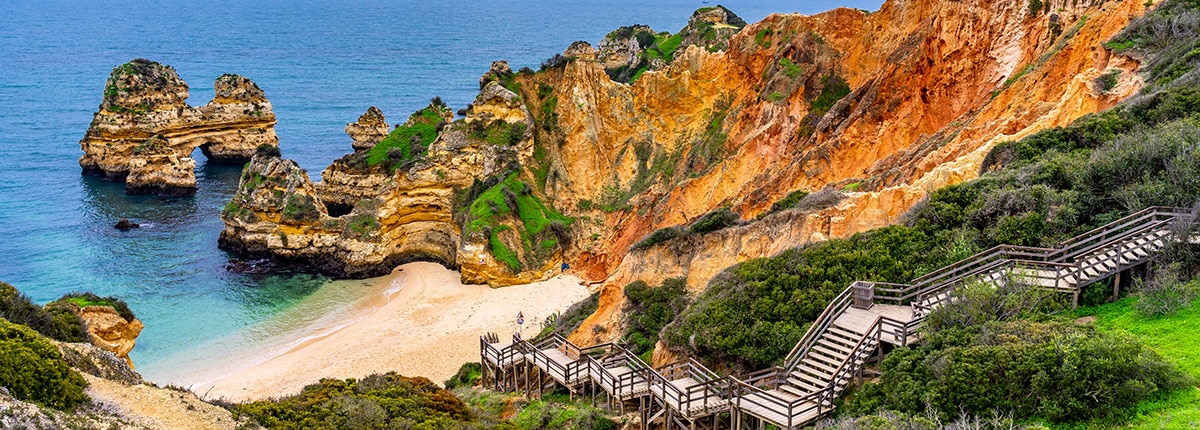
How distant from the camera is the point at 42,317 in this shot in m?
23.6

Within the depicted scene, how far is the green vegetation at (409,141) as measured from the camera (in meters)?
57.1

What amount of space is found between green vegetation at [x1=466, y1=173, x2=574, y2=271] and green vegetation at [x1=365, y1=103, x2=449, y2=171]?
24.5 feet

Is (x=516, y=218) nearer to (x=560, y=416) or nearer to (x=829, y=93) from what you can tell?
(x=829, y=93)

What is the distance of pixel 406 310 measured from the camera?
43188 mm

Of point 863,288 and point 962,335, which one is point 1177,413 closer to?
point 962,335

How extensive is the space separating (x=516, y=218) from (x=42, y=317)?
88.9 ft

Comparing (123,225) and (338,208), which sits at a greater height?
(338,208)

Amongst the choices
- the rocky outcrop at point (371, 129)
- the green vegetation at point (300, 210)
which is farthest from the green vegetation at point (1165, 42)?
the rocky outcrop at point (371, 129)

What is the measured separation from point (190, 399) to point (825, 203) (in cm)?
1818

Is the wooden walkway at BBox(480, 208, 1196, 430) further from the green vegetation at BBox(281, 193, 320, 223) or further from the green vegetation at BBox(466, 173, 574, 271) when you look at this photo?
the green vegetation at BBox(281, 193, 320, 223)

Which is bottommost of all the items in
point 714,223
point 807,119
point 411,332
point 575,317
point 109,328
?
point 411,332

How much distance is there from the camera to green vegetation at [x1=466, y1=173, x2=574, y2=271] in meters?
46.4

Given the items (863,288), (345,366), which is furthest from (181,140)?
(863,288)

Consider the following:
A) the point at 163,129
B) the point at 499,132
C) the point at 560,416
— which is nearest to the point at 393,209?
the point at 499,132
